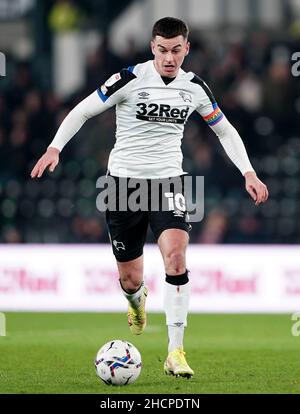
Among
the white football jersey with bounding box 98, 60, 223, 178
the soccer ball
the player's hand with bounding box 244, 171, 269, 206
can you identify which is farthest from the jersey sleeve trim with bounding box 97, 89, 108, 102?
the soccer ball

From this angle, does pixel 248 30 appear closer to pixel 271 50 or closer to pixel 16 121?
pixel 271 50

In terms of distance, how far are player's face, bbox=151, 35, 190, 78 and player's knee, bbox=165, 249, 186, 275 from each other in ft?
4.13

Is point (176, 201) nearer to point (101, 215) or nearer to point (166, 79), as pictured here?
point (166, 79)

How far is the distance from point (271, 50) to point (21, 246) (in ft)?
16.4

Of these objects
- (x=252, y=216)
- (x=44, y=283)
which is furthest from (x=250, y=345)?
(x=252, y=216)

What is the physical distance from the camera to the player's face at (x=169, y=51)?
26.7 feet

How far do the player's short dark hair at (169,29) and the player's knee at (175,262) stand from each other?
145 cm

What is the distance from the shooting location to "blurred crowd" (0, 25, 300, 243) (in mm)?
15703

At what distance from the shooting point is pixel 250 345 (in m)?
10.6

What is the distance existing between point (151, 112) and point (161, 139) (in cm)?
22

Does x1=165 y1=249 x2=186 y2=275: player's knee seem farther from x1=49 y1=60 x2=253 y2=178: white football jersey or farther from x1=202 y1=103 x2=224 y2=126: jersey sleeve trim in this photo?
x1=202 y1=103 x2=224 y2=126: jersey sleeve trim

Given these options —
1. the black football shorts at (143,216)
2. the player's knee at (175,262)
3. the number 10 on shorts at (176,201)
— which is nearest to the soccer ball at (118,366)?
the player's knee at (175,262)

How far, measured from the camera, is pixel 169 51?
26.9 feet

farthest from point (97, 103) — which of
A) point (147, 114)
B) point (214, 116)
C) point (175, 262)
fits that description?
point (175, 262)
